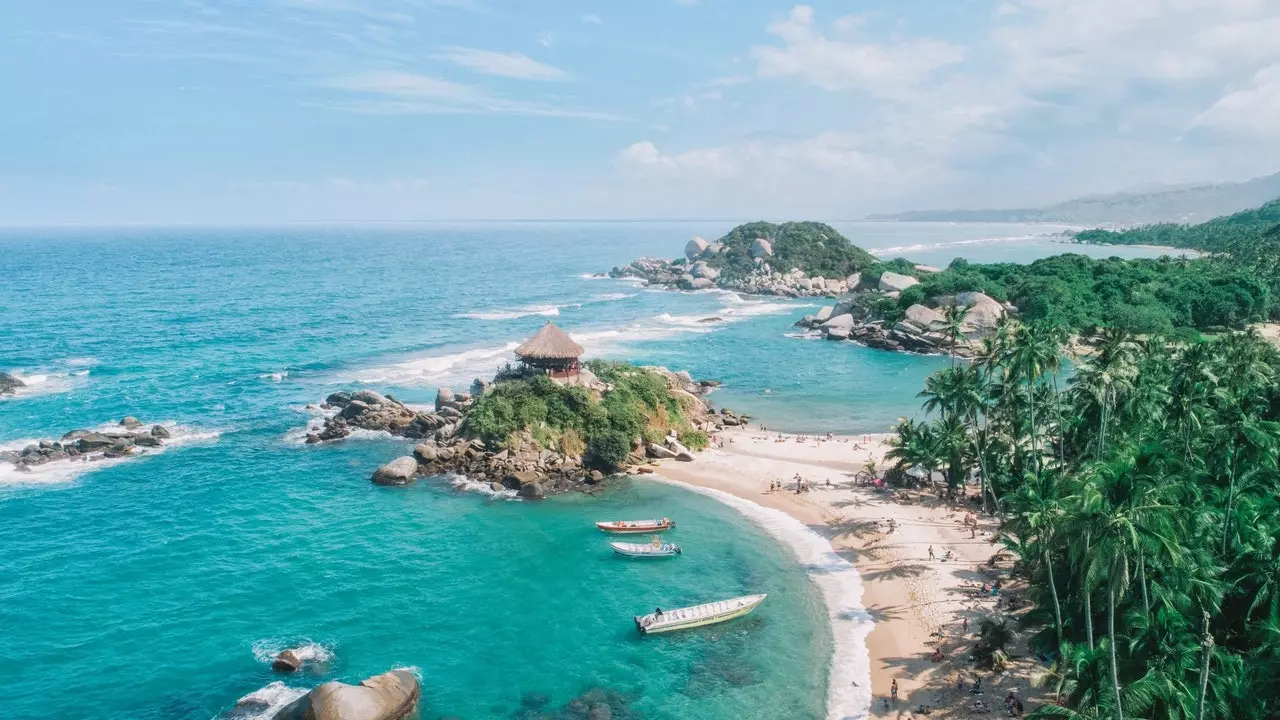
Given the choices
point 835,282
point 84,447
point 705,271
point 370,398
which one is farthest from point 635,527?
point 705,271

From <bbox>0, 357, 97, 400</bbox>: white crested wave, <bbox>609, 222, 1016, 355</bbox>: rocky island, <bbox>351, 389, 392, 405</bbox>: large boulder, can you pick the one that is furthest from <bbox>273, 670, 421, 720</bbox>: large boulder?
<bbox>609, 222, 1016, 355</bbox>: rocky island

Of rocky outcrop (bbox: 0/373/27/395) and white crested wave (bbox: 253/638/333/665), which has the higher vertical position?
rocky outcrop (bbox: 0/373/27/395)

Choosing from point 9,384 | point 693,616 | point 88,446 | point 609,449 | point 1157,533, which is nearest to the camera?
point 1157,533

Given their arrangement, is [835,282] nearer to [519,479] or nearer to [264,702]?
[519,479]

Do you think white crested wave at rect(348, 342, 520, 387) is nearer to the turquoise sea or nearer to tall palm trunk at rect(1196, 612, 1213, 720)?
the turquoise sea

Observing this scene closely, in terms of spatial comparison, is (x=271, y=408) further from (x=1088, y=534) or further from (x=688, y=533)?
(x=1088, y=534)

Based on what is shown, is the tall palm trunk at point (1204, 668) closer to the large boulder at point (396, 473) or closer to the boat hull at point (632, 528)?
the boat hull at point (632, 528)

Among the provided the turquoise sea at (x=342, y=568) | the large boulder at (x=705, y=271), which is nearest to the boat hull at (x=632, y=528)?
the turquoise sea at (x=342, y=568)
